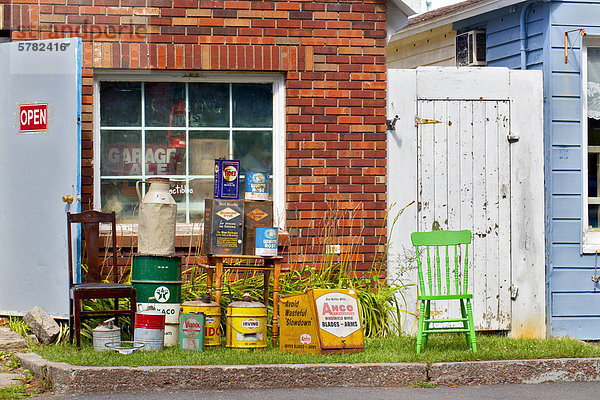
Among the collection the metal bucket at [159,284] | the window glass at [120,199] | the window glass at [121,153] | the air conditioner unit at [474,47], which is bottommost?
the metal bucket at [159,284]

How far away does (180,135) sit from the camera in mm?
7793

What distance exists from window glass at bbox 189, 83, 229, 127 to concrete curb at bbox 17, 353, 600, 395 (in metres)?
2.75

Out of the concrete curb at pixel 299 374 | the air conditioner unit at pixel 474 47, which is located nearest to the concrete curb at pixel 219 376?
the concrete curb at pixel 299 374

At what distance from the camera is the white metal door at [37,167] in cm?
701

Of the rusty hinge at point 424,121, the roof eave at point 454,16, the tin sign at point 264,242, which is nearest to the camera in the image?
the tin sign at point 264,242

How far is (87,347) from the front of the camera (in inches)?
253

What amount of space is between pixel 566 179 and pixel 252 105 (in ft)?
10.0

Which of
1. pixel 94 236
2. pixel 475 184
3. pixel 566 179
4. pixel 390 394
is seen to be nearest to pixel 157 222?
pixel 94 236

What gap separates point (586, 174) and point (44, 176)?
5.01 m

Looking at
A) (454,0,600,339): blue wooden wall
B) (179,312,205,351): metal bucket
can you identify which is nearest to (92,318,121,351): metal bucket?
(179,312,205,351): metal bucket

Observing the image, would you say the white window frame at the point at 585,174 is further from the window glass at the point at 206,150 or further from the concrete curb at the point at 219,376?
the window glass at the point at 206,150

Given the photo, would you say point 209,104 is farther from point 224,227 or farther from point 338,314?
point 338,314

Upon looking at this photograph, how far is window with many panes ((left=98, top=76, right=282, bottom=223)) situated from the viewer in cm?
→ 769

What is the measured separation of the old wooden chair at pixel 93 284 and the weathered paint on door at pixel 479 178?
8.28 feet
